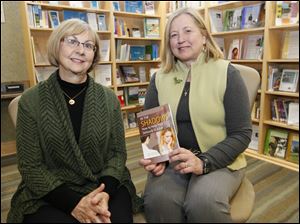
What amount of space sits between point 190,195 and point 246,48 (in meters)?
2.28

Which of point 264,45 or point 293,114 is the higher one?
point 264,45

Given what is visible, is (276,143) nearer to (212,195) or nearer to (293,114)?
(293,114)

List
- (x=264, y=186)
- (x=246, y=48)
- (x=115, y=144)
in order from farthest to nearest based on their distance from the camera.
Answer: (x=246, y=48) → (x=264, y=186) → (x=115, y=144)

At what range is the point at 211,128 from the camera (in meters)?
1.21

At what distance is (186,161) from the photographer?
106 cm

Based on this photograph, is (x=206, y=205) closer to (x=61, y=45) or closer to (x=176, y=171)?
(x=176, y=171)

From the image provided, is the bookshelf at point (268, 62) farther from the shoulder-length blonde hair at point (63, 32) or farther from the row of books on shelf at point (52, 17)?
the shoulder-length blonde hair at point (63, 32)

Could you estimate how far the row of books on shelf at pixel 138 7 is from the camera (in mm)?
3537

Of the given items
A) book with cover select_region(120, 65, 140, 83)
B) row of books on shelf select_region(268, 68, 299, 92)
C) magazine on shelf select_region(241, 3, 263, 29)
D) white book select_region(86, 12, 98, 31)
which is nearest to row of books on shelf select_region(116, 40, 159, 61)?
book with cover select_region(120, 65, 140, 83)

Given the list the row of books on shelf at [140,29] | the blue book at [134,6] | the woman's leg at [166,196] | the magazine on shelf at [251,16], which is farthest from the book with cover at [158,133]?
the blue book at [134,6]

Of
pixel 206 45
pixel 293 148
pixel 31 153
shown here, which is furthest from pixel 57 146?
pixel 293 148

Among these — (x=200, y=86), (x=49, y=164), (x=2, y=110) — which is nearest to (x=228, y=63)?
(x=200, y=86)

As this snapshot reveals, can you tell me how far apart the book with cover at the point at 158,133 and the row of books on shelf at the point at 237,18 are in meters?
2.25

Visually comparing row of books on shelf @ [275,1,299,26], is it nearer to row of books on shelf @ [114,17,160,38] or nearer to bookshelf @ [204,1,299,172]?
bookshelf @ [204,1,299,172]
